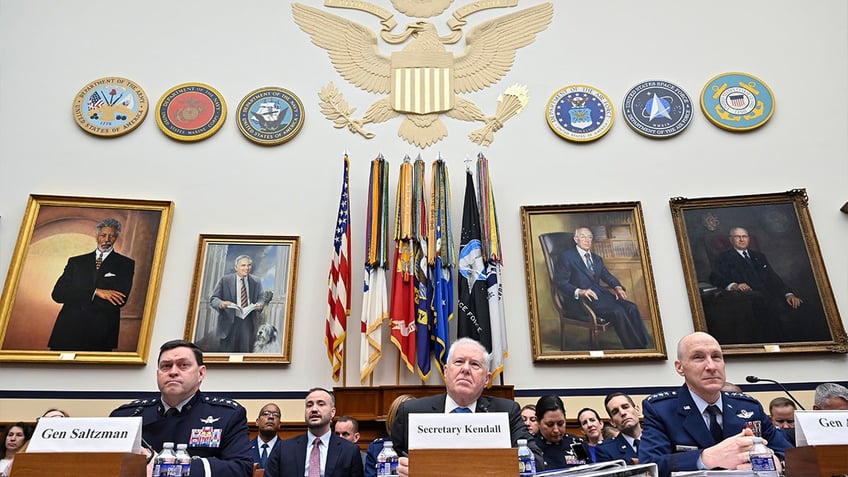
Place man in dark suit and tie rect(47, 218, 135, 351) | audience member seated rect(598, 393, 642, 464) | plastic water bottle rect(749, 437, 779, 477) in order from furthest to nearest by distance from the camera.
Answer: man in dark suit and tie rect(47, 218, 135, 351), audience member seated rect(598, 393, 642, 464), plastic water bottle rect(749, 437, 779, 477)

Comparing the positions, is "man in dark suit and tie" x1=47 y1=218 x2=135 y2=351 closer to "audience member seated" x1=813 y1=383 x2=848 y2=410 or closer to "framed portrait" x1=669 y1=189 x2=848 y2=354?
"framed portrait" x1=669 y1=189 x2=848 y2=354

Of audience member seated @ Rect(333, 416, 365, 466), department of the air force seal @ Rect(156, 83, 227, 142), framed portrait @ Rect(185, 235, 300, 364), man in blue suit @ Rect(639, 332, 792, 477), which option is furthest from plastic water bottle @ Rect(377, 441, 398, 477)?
department of the air force seal @ Rect(156, 83, 227, 142)

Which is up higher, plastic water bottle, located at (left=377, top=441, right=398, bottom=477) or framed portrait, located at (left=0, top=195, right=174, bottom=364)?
framed portrait, located at (left=0, top=195, right=174, bottom=364)

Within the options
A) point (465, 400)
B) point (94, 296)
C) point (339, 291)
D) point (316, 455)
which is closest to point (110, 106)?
point (94, 296)

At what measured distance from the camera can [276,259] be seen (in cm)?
681

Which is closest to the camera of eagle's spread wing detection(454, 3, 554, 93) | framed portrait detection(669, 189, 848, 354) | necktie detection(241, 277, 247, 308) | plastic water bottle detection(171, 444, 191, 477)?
plastic water bottle detection(171, 444, 191, 477)

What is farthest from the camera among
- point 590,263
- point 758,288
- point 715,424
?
point 590,263

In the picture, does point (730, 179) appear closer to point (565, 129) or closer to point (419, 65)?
point (565, 129)

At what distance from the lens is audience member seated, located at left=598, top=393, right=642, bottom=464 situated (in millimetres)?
4672

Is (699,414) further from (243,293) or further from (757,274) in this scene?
(243,293)

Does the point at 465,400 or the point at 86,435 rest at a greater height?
the point at 465,400

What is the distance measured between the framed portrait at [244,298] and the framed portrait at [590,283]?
2.71m

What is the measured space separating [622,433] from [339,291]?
3128 millimetres

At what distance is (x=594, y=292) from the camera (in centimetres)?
661
